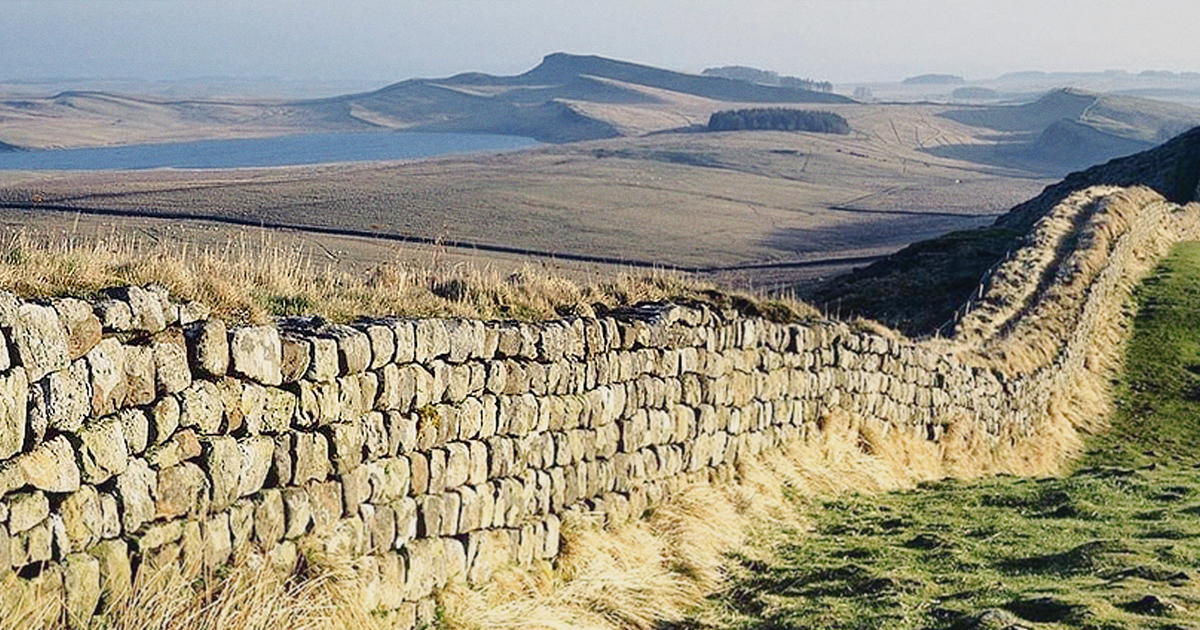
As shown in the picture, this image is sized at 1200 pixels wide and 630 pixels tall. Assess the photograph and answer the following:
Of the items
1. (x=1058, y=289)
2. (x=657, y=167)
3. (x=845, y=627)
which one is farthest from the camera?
(x=657, y=167)

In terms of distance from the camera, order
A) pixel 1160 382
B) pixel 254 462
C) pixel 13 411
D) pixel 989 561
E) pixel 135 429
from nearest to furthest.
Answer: pixel 13 411
pixel 135 429
pixel 254 462
pixel 989 561
pixel 1160 382

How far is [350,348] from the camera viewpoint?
8.36 metres

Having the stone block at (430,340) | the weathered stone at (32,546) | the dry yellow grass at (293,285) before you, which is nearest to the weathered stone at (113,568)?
the weathered stone at (32,546)

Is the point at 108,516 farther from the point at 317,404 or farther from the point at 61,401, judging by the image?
the point at 317,404

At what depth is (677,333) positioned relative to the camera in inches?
504

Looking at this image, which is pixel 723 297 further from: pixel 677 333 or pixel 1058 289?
pixel 1058 289

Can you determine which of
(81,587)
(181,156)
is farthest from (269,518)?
(181,156)

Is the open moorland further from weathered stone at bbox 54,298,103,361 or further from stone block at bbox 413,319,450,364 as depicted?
weathered stone at bbox 54,298,103,361

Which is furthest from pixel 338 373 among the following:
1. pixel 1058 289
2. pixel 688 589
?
pixel 1058 289

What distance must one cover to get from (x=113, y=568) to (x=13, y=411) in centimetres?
95

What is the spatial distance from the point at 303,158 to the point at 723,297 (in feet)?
548

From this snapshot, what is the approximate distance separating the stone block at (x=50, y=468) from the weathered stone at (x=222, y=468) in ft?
3.02

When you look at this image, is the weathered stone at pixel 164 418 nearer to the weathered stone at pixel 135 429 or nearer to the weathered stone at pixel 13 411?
the weathered stone at pixel 135 429

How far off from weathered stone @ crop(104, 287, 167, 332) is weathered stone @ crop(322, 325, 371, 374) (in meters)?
1.34
